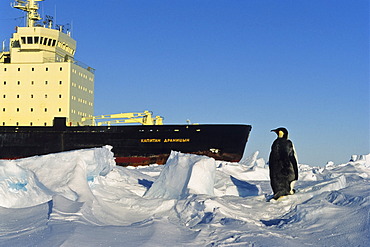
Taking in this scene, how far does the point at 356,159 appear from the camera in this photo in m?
25.0

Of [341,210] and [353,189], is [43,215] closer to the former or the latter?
[341,210]

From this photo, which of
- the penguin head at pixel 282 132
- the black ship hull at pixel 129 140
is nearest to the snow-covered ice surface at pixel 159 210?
the penguin head at pixel 282 132

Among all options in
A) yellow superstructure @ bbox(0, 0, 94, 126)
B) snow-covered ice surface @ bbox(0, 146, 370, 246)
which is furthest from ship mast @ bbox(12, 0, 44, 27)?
snow-covered ice surface @ bbox(0, 146, 370, 246)

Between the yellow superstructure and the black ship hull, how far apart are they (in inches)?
70.4

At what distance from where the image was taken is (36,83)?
2733cm

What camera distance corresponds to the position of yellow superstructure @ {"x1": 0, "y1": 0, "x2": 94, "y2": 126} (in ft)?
89.0

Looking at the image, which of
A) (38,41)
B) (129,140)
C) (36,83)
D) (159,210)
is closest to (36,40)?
(38,41)

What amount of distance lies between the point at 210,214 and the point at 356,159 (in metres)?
20.1

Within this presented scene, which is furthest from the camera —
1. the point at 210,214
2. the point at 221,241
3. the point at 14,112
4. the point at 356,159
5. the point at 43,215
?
the point at 14,112

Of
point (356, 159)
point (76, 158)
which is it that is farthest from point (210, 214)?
point (356, 159)

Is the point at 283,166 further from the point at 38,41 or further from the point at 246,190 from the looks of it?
the point at 38,41

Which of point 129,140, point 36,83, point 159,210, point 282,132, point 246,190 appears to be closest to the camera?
point 159,210

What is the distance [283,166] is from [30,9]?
2451 centimetres

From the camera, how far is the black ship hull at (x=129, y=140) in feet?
82.1
